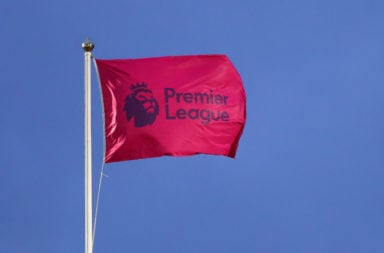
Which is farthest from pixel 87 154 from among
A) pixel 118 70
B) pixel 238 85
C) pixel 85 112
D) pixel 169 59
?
pixel 238 85

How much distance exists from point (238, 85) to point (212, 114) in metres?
1.39

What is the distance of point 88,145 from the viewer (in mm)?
18344

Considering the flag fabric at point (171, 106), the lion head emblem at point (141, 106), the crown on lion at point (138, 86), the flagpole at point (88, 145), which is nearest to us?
the flagpole at point (88, 145)

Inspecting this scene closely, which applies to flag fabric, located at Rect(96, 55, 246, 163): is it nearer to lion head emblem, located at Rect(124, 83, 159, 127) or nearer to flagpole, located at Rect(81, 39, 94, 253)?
lion head emblem, located at Rect(124, 83, 159, 127)

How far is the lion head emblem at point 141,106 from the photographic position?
19.4 meters

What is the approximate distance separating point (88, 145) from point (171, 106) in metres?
2.75

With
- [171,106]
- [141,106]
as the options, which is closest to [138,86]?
[141,106]

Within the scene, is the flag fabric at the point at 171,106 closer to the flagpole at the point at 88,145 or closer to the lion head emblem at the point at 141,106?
the lion head emblem at the point at 141,106

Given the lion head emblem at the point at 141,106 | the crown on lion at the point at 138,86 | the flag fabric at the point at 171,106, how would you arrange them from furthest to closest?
the crown on lion at the point at 138,86
the lion head emblem at the point at 141,106
the flag fabric at the point at 171,106

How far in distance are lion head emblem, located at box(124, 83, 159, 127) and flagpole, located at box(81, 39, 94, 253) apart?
1213mm

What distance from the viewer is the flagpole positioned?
1780 centimetres

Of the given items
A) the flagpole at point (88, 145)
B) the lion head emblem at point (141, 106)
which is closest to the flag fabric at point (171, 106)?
the lion head emblem at point (141, 106)

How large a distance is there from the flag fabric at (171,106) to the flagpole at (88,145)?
0.54 metres

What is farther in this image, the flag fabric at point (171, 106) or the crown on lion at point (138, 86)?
the crown on lion at point (138, 86)
